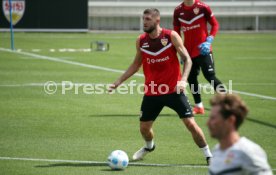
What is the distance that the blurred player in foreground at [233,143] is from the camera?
5.90 metres

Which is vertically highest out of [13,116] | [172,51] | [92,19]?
[172,51]

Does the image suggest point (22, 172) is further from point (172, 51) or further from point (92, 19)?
point (92, 19)

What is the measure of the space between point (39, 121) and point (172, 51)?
16.8 ft

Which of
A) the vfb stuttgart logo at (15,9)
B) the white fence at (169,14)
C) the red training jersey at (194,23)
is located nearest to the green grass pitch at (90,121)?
the red training jersey at (194,23)

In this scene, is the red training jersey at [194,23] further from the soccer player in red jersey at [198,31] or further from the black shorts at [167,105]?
the black shorts at [167,105]

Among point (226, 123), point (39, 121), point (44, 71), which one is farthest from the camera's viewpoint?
point (44, 71)

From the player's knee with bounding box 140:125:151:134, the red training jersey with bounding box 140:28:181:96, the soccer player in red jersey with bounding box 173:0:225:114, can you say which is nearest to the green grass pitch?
the player's knee with bounding box 140:125:151:134

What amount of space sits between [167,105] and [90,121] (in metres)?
4.64

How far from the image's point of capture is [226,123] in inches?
235

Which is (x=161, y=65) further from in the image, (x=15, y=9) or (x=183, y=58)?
(x=15, y=9)

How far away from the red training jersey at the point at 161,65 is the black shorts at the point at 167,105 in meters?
0.09

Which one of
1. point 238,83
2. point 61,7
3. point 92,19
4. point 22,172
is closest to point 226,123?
point 22,172

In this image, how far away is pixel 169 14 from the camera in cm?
5300

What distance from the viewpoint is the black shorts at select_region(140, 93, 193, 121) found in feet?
36.0
